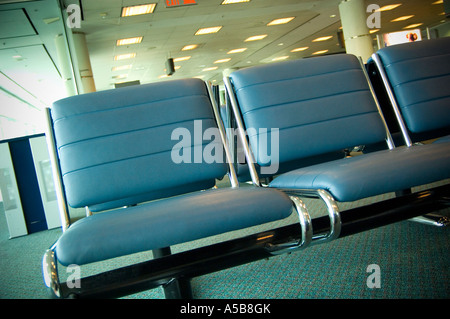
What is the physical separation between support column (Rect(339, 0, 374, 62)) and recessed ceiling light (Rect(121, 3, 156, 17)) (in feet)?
14.2

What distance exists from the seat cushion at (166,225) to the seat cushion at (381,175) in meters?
0.15

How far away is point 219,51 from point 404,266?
1260 cm

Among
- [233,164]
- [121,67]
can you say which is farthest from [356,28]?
[121,67]

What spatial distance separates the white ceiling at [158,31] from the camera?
6.88 meters

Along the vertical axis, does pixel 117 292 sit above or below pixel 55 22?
below

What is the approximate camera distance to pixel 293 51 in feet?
51.8

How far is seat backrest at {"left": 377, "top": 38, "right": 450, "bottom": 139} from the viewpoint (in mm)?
1688

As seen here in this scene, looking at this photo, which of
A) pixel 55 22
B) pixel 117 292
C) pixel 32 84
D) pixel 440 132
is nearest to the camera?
pixel 117 292

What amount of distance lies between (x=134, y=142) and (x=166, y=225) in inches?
23.7

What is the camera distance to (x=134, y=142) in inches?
54.6

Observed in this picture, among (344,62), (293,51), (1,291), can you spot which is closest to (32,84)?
(293,51)

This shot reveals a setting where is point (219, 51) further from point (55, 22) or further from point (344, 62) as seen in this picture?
point (344, 62)

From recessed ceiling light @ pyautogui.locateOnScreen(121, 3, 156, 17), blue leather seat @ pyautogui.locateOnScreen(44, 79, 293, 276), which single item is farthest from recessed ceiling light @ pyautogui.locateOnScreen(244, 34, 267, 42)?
blue leather seat @ pyautogui.locateOnScreen(44, 79, 293, 276)

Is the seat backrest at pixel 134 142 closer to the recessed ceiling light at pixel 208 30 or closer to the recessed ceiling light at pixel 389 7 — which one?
the recessed ceiling light at pixel 208 30
